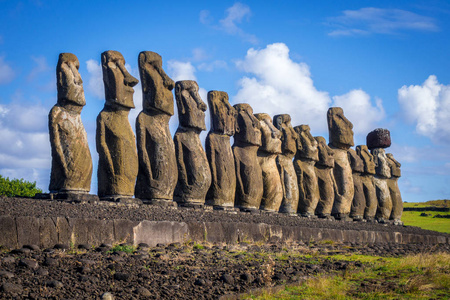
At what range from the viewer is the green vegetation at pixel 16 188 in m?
19.1

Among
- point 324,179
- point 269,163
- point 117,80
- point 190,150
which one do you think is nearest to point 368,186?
point 324,179

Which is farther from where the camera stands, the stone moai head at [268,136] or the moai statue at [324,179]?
the moai statue at [324,179]

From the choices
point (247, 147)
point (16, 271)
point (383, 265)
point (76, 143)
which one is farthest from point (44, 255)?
point (247, 147)

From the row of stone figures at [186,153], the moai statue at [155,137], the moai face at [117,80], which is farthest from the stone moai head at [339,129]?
the moai face at [117,80]

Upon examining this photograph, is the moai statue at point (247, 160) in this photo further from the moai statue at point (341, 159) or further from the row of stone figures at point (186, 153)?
the moai statue at point (341, 159)

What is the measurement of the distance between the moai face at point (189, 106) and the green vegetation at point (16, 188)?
32.8 feet

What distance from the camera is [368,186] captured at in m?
19.4

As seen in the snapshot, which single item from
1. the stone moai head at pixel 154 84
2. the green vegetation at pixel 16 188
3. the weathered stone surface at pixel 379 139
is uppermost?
the weathered stone surface at pixel 379 139

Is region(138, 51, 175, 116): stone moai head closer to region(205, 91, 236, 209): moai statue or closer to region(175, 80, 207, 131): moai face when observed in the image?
region(175, 80, 207, 131): moai face

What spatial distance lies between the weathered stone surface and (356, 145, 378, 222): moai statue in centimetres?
208

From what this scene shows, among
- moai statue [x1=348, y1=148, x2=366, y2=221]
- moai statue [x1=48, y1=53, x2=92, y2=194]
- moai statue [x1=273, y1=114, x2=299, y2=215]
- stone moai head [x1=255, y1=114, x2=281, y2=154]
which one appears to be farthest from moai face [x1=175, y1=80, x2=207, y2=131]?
moai statue [x1=348, y1=148, x2=366, y2=221]

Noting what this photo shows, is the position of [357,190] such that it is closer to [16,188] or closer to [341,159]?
[341,159]

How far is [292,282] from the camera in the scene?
18.0ft

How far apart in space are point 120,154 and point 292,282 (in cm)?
492
